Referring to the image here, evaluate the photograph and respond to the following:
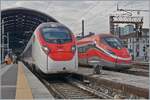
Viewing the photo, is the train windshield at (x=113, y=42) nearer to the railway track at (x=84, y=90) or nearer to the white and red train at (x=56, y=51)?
the railway track at (x=84, y=90)

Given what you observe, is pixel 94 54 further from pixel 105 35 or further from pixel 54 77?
pixel 54 77

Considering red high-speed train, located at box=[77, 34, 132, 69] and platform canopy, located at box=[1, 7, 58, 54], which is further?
platform canopy, located at box=[1, 7, 58, 54]

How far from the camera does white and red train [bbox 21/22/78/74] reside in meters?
22.0

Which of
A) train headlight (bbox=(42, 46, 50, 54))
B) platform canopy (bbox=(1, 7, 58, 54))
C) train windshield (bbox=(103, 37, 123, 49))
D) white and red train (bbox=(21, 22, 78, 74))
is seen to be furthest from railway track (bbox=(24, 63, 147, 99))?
platform canopy (bbox=(1, 7, 58, 54))

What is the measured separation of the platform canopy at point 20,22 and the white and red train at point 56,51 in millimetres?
53583

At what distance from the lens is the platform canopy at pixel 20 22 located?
8038 centimetres

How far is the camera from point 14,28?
4227 inches

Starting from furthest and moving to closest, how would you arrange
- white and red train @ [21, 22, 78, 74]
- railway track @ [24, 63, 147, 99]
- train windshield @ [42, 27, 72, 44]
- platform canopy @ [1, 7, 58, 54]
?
platform canopy @ [1, 7, 58, 54]
train windshield @ [42, 27, 72, 44]
white and red train @ [21, 22, 78, 74]
railway track @ [24, 63, 147, 99]

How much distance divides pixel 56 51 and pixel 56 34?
4.95 ft

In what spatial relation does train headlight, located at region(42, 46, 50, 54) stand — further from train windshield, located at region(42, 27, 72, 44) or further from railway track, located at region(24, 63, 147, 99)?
railway track, located at region(24, 63, 147, 99)

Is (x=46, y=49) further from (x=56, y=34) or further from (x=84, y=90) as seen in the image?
(x=84, y=90)

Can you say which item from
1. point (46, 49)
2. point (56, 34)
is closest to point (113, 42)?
point (56, 34)

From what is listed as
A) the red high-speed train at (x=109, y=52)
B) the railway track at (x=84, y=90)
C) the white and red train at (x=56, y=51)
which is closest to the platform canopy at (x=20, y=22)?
the red high-speed train at (x=109, y=52)

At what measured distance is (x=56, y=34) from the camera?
76.7 ft
